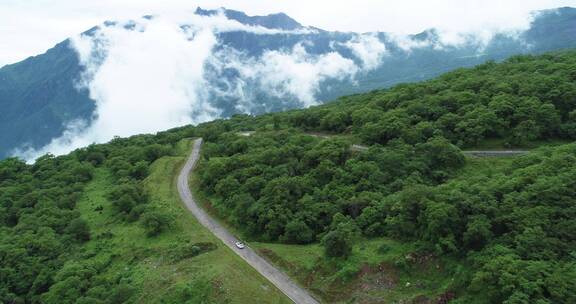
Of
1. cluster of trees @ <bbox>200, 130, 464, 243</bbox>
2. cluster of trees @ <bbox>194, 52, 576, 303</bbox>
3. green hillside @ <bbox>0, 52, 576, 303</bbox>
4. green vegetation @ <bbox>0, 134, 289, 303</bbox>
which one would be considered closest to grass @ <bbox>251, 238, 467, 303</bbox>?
green hillside @ <bbox>0, 52, 576, 303</bbox>

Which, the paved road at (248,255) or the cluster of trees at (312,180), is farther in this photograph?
the cluster of trees at (312,180)

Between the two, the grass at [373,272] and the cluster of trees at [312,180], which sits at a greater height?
the cluster of trees at [312,180]

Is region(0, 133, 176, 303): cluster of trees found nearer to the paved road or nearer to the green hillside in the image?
the green hillside

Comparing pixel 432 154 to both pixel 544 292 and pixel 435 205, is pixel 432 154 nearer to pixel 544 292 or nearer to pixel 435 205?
pixel 435 205

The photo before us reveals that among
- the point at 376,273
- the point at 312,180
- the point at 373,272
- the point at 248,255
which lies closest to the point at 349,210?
the point at 312,180

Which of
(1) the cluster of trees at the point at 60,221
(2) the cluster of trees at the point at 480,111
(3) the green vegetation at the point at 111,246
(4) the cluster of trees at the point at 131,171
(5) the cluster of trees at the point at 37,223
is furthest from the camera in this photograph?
(2) the cluster of trees at the point at 480,111

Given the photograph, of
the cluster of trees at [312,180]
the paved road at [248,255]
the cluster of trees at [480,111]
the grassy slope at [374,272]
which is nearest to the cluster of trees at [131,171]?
the paved road at [248,255]

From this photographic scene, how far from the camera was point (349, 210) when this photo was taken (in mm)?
53719

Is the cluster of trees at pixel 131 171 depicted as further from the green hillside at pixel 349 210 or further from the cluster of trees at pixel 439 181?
the cluster of trees at pixel 439 181

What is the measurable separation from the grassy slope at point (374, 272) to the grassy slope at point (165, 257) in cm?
437

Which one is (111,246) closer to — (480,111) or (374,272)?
(374,272)

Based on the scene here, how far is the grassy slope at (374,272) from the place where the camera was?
3775 centimetres

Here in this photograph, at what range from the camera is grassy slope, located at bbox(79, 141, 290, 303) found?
44188 millimetres

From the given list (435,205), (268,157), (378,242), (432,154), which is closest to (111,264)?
(268,157)
